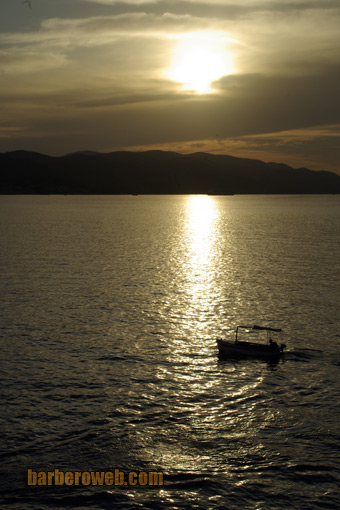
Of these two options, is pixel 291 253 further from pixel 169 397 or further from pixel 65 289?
pixel 169 397

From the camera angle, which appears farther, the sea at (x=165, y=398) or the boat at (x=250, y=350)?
the boat at (x=250, y=350)

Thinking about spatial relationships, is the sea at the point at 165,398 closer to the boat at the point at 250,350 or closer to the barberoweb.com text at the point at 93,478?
the barberoweb.com text at the point at 93,478

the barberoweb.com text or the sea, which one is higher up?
the sea

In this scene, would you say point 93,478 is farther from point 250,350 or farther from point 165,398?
point 250,350

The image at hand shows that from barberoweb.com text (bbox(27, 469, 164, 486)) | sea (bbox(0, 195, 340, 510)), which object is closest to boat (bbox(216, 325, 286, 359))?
sea (bbox(0, 195, 340, 510))

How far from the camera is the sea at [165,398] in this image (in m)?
29.3

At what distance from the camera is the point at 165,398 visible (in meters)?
40.5

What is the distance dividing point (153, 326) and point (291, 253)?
8026 centimetres

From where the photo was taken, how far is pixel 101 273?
328 ft

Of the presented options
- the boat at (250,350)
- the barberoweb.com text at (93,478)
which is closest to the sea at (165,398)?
the barberoweb.com text at (93,478)

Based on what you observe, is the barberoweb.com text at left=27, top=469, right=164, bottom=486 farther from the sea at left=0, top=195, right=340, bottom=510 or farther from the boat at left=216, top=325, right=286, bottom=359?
the boat at left=216, top=325, right=286, bottom=359

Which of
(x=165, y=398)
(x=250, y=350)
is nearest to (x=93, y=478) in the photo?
(x=165, y=398)

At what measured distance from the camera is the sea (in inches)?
1154

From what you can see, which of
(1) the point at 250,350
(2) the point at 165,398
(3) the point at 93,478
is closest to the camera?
(3) the point at 93,478
